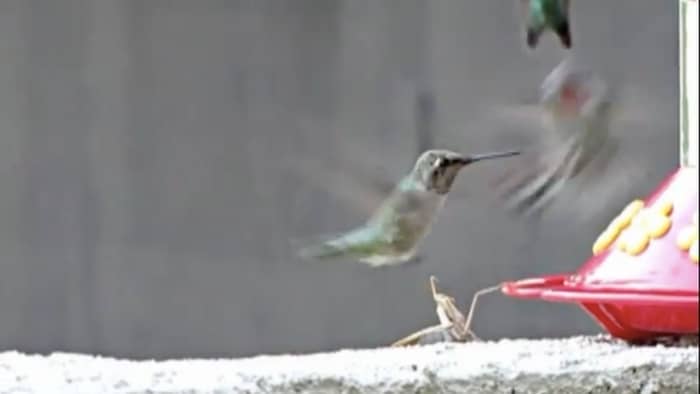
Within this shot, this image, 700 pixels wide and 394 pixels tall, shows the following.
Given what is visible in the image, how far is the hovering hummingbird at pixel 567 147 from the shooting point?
8.14 feet

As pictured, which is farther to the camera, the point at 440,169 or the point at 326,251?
the point at 326,251

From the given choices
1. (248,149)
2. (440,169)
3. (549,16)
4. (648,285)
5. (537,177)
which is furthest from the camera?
(248,149)

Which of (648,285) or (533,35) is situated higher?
(533,35)

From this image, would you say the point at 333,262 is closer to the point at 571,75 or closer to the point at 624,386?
the point at 571,75

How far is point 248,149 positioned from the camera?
11.2ft

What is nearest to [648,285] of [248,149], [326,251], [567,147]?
[326,251]

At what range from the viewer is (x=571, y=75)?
114 inches

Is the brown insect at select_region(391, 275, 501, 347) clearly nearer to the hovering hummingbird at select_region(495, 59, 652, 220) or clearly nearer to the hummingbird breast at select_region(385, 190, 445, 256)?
the hummingbird breast at select_region(385, 190, 445, 256)

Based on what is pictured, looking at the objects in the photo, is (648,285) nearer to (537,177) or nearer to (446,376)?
(446,376)

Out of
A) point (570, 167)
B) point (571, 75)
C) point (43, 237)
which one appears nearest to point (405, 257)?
point (570, 167)

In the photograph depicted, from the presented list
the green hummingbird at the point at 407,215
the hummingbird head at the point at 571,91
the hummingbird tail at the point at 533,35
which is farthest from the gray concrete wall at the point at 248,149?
the green hummingbird at the point at 407,215

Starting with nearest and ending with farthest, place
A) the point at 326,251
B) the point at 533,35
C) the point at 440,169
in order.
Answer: the point at 440,169, the point at 326,251, the point at 533,35

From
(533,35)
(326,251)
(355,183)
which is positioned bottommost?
(326,251)

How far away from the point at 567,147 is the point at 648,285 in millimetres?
1527
